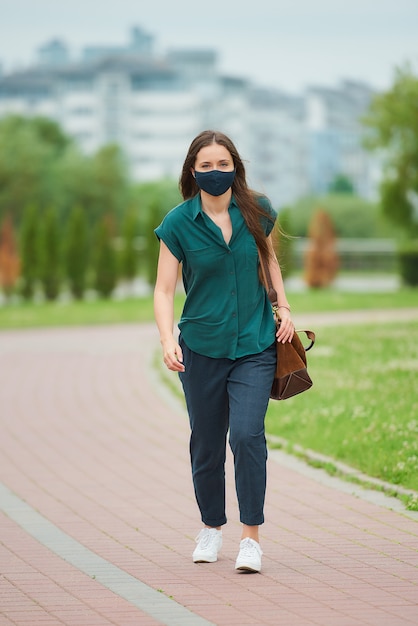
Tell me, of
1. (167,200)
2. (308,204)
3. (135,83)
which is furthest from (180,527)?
(135,83)

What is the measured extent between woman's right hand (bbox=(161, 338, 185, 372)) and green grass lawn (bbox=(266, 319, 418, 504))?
8.38 feet

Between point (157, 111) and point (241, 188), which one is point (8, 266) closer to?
Answer: point (241, 188)

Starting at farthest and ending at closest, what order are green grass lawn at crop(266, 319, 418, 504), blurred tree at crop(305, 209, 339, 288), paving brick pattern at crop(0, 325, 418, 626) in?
blurred tree at crop(305, 209, 339, 288), green grass lawn at crop(266, 319, 418, 504), paving brick pattern at crop(0, 325, 418, 626)

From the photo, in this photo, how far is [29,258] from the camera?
103ft

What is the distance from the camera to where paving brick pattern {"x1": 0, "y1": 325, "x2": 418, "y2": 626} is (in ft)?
16.4

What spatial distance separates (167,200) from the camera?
126 metres

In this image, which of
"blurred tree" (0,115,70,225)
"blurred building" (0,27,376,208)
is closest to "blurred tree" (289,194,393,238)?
"blurred tree" (0,115,70,225)

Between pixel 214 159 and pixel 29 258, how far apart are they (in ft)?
85.6

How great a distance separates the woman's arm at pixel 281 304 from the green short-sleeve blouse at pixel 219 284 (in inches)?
2.4

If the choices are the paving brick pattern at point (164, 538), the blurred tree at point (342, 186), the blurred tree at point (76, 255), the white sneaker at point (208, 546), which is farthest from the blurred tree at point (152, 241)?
the blurred tree at point (342, 186)

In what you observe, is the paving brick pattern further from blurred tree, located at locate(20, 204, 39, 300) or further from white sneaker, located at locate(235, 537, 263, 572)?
blurred tree, located at locate(20, 204, 39, 300)

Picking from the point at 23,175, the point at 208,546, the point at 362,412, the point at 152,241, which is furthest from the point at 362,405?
the point at 23,175

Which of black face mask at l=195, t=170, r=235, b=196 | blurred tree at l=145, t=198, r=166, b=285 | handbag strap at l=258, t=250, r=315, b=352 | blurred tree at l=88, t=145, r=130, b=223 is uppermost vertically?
black face mask at l=195, t=170, r=235, b=196

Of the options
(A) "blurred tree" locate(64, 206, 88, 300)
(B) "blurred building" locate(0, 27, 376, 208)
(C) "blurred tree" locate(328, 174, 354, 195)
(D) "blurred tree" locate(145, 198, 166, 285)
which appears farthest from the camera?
(B) "blurred building" locate(0, 27, 376, 208)
